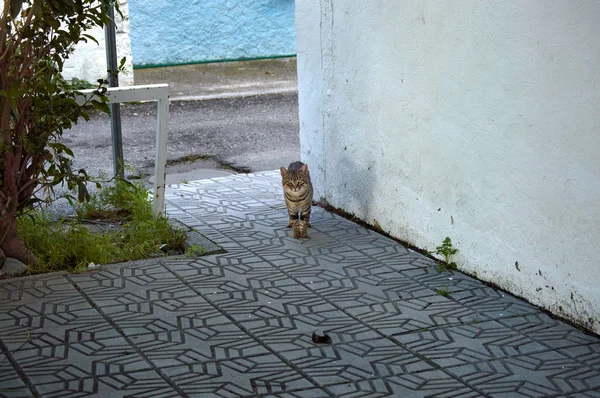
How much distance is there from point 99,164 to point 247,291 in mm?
5114

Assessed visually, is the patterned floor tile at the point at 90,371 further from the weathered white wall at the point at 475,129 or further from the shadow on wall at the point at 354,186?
the shadow on wall at the point at 354,186

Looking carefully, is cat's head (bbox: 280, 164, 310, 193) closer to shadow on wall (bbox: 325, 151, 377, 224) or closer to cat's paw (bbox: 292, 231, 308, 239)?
cat's paw (bbox: 292, 231, 308, 239)

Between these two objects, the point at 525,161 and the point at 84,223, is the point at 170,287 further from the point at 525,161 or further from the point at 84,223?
the point at 525,161

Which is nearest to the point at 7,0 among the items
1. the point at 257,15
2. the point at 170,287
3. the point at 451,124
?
the point at 170,287

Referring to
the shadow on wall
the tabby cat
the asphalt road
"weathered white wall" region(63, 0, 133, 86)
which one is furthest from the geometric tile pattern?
"weathered white wall" region(63, 0, 133, 86)

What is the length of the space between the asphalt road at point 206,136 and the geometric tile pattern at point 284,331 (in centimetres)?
334

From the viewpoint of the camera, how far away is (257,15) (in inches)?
659

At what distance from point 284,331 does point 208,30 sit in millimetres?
11805

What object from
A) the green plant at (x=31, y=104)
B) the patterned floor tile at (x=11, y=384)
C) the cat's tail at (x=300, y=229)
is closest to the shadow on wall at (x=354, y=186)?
the cat's tail at (x=300, y=229)

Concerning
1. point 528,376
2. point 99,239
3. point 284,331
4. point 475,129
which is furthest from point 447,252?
point 99,239

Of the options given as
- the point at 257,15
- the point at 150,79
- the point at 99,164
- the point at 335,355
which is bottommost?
the point at 335,355

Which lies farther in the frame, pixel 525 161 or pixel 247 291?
pixel 247 291

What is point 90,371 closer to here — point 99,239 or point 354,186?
point 99,239

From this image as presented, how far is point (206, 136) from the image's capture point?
12.2 meters
